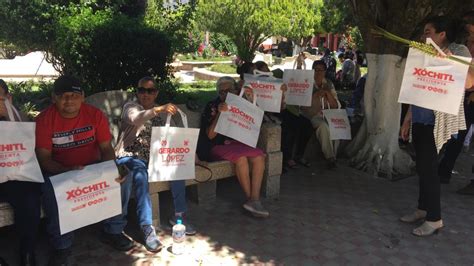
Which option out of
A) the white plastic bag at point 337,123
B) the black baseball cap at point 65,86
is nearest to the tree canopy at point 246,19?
the white plastic bag at point 337,123

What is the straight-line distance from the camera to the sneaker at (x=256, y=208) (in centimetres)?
442

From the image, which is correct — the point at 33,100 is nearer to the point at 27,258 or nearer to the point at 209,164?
the point at 209,164

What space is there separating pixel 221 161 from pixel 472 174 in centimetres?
364

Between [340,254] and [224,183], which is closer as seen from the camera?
[340,254]

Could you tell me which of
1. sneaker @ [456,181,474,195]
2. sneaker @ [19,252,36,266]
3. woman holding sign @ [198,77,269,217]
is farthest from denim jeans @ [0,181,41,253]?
sneaker @ [456,181,474,195]

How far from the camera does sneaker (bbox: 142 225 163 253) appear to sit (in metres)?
3.69

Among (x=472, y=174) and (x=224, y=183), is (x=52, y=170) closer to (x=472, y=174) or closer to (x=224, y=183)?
(x=224, y=183)

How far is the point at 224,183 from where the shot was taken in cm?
543

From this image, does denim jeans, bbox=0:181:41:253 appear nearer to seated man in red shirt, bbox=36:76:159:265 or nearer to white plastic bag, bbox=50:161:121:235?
seated man in red shirt, bbox=36:76:159:265

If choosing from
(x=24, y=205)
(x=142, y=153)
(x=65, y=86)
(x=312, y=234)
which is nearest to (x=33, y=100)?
(x=142, y=153)

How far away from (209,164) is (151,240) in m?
0.99

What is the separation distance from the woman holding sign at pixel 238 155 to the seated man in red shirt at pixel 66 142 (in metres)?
1.11

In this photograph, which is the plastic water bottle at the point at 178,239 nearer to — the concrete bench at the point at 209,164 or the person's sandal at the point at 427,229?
the concrete bench at the point at 209,164

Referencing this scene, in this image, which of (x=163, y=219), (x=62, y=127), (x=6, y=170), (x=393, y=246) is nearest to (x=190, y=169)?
(x=163, y=219)
